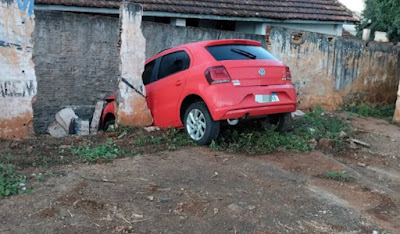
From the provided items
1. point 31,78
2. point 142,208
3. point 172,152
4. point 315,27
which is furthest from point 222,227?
point 315,27

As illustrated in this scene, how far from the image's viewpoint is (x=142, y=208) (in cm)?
418

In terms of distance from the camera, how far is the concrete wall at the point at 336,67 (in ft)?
33.3

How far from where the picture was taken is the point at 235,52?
21.6ft

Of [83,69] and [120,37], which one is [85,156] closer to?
[120,37]

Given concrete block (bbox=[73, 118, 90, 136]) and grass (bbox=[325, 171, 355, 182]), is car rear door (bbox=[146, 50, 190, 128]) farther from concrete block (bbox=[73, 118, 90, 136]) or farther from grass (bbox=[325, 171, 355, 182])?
grass (bbox=[325, 171, 355, 182])

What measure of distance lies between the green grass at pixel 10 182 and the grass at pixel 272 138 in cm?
270

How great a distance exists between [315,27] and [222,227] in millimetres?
12316

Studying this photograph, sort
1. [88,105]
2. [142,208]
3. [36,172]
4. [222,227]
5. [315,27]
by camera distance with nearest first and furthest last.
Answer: [222,227] → [142,208] → [36,172] → [88,105] → [315,27]

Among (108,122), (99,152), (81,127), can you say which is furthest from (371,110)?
(99,152)

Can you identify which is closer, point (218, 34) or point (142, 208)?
point (142, 208)

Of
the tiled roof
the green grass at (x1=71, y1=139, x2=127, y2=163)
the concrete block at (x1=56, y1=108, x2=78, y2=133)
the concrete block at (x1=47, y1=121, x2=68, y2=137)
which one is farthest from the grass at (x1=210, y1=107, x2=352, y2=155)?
the tiled roof

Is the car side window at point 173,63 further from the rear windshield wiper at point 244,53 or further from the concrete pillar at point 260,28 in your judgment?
the concrete pillar at point 260,28

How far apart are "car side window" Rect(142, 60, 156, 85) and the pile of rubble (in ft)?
4.43

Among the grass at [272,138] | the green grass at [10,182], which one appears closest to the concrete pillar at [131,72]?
the grass at [272,138]
